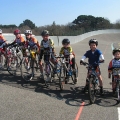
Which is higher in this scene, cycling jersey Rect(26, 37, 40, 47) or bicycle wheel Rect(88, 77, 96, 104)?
cycling jersey Rect(26, 37, 40, 47)

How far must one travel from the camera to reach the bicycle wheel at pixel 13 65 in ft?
31.8

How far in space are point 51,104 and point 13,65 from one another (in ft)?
15.1

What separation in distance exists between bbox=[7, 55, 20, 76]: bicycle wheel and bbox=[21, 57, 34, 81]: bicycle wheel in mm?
656

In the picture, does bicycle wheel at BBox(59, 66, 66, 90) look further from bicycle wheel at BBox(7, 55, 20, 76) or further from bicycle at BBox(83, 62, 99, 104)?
bicycle wheel at BBox(7, 55, 20, 76)

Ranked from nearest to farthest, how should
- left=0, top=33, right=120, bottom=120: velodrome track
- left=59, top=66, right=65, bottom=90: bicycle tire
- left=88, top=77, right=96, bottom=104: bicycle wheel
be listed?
left=0, top=33, right=120, bottom=120: velodrome track, left=88, top=77, right=96, bottom=104: bicycle wheel, left=59, top=66, right=65, bottom=90: bicycle tire

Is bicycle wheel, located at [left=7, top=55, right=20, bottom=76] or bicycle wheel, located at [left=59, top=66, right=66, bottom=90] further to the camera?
bicycle wheel, located at [left=7, top=55, right=20, bottom=76]

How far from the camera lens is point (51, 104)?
602cm

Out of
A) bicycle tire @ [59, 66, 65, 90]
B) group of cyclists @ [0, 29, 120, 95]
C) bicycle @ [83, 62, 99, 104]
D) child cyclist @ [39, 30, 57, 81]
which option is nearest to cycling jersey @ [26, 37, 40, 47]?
group of cyclists @ [0, 29, 120, 95]

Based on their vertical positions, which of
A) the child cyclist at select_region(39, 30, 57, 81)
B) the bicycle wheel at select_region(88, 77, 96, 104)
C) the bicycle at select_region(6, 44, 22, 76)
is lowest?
the bicycle wheel at select_region(88, 77, 96, 104)

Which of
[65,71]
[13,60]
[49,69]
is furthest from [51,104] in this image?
[13,60]

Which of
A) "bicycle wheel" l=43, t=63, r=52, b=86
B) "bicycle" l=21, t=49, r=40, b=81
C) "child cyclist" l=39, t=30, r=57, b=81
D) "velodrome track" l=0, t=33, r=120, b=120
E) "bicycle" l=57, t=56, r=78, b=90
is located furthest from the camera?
"bicycle" l=21, t=49, r=40, b=81

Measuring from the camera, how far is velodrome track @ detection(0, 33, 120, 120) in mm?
→ 5234

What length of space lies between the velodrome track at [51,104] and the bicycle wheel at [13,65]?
1.76 m

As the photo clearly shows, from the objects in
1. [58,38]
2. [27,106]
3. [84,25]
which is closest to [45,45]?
[27,106]
